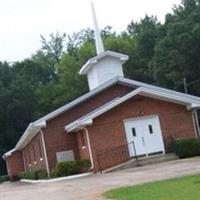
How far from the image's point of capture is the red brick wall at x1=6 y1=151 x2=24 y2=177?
2053 inches

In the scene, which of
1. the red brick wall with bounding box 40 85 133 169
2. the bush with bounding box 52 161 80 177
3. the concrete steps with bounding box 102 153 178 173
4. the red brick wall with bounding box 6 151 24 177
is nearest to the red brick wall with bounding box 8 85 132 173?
the red brick wall with bounding box 40 85 133 169

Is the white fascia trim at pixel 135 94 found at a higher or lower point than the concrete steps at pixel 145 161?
higher

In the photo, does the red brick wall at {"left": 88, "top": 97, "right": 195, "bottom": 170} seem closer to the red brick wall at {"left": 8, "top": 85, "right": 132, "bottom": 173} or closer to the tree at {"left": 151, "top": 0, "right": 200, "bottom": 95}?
the red brick wall at {"left": 8, "top": 85, "right": 132, "bottom": 173}

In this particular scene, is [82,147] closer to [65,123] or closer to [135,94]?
[65,123]

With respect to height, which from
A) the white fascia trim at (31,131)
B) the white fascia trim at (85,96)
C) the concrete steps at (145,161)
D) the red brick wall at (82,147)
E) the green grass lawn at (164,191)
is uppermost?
the white fascia trim at (85,96)

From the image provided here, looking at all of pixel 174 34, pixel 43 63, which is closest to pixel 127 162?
pixel 174 34

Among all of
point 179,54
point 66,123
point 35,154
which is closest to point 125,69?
point 179,54

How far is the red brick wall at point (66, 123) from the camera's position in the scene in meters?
36.3

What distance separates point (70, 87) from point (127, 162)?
123 feet

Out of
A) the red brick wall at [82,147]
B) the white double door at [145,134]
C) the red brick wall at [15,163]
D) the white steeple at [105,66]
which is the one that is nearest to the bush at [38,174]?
the red brick wall at [82,147]

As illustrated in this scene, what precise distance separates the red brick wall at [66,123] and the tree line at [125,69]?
1778cm

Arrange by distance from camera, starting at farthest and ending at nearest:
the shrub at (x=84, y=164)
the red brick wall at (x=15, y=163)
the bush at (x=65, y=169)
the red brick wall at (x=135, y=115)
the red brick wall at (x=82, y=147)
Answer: the red brick wall at (x=15, y=163)
the red brick wall at (x=82, y=147)
the red brick wall at (x=135, y=115)
the shrub at (x=84, y=164)
the bush at (x=65, y=169)

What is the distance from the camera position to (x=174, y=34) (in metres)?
53.9

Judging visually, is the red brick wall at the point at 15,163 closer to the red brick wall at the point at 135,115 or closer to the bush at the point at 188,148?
the red brick wall at the point at 135,115
